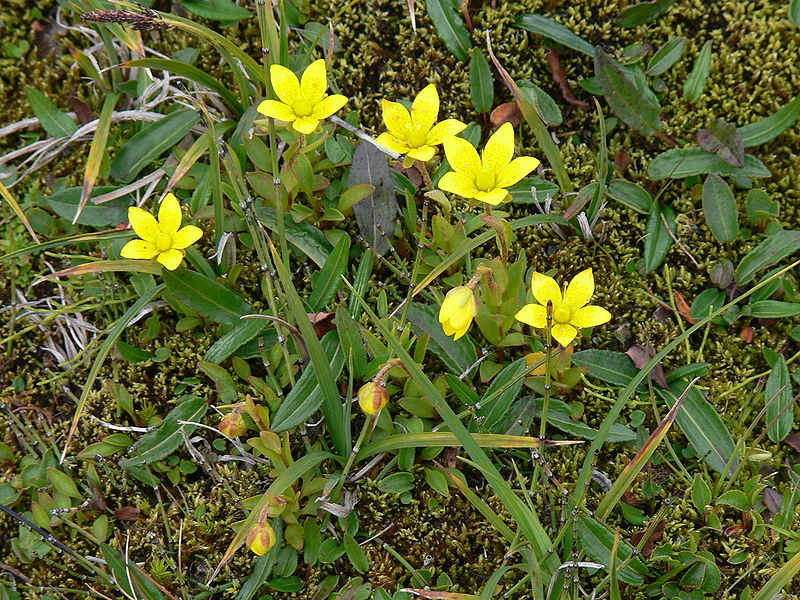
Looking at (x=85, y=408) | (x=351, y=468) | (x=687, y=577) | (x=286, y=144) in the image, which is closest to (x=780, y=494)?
(x=687, y=577)

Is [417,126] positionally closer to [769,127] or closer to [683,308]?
[683,308]

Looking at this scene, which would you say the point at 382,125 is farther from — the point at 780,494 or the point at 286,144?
the point at 780,494

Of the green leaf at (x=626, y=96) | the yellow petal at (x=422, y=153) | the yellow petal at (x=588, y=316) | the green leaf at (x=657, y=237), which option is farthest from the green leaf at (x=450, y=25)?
the yellow petal at (x=588, y=316)

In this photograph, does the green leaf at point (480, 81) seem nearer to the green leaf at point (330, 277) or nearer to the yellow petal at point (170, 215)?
the green leaf at point (330, 277)

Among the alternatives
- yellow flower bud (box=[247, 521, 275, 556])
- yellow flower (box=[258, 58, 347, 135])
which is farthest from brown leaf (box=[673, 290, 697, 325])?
yellow flower bud (box=[247, 521, 275, 556])

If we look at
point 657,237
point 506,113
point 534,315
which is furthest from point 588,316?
point 506,113

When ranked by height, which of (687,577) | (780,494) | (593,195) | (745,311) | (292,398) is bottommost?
(687,577)
